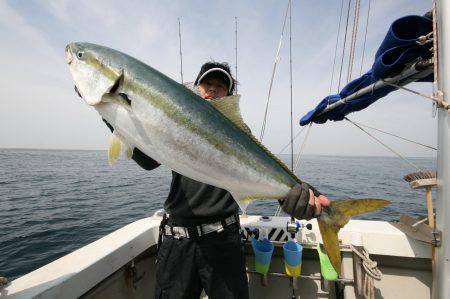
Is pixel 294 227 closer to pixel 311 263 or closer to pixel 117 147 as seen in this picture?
pixel 311 263

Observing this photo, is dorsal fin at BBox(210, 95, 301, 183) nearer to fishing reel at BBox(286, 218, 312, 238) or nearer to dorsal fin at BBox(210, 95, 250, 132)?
dorsal fin at BBox(210, 95, 250, 132)

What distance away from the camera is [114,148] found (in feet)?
7.92

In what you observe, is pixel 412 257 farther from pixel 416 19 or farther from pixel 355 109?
pixel 416 19

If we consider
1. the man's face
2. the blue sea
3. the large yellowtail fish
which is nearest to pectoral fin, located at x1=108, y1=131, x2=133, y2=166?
the large yellowtail fish

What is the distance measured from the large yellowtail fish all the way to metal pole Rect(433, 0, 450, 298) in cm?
72

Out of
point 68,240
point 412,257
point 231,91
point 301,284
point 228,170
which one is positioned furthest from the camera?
point 68,240

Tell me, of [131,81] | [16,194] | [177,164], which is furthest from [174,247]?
[16,194]

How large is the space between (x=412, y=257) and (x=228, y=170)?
363 cm

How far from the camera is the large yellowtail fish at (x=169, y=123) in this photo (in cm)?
223

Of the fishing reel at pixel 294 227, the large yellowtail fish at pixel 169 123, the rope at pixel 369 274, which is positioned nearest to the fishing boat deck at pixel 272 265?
the fishing reel at pixel 294 227

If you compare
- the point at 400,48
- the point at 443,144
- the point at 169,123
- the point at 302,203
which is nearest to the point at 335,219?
the point at 302,203

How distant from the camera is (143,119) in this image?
7.24 ft

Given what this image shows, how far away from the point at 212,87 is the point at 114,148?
1.61m

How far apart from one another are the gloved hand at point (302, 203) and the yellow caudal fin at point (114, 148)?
5.54 feet
